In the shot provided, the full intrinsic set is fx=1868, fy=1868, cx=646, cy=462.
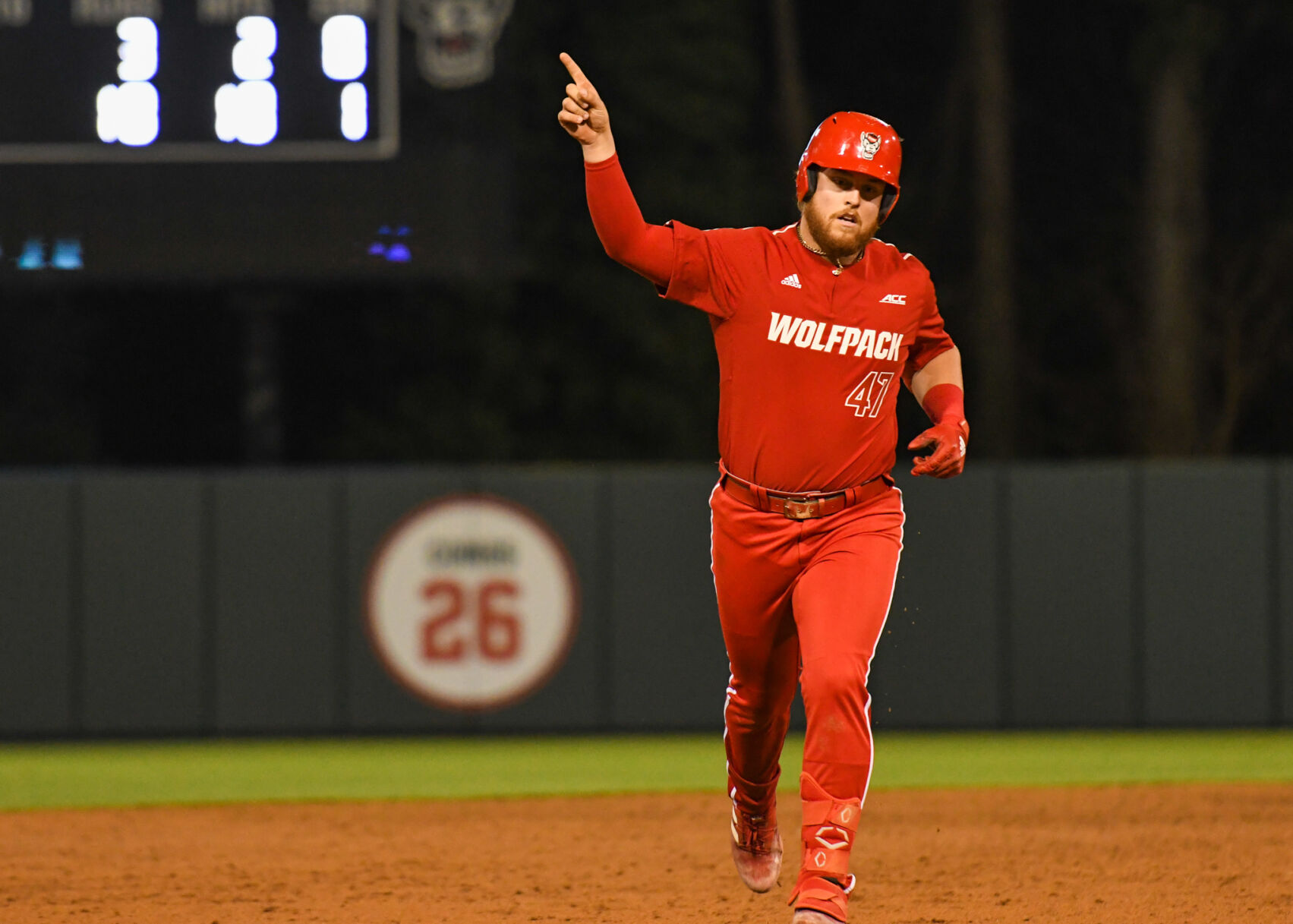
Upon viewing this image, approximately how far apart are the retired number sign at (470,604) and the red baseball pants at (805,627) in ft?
13.7

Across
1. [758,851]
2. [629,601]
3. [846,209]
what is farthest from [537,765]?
[846,209]

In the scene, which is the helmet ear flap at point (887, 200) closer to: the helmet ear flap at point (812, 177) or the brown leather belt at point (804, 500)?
the helmet ear flap at point (812, 177)

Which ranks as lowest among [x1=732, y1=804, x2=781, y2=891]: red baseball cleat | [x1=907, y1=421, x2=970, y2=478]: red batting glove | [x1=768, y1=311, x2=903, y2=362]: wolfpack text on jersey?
[x1=732, y1=804, x2=781, y2=891]: red baseball cleat

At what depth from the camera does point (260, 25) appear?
867 centimetres

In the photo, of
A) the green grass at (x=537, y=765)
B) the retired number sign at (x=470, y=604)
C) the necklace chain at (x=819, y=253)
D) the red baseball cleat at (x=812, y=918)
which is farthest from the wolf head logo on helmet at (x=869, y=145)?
the retired number sign at (x=470, y=604)

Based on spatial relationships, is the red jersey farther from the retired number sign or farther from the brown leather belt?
the retired number sign

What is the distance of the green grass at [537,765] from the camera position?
791cm

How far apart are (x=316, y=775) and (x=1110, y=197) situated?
41.9 ft

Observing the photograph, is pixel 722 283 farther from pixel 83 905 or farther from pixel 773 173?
pixel 773 173

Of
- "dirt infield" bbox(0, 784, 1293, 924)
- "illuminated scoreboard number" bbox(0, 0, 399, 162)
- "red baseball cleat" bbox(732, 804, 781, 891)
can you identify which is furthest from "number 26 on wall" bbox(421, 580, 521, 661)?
"red baseball cleat" bbox(732, 804, 781, 891)

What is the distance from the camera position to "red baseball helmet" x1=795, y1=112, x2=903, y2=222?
4.45 meters

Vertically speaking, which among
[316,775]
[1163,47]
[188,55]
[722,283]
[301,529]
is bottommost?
[316,775]

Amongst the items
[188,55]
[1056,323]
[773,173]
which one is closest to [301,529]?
[188,55]

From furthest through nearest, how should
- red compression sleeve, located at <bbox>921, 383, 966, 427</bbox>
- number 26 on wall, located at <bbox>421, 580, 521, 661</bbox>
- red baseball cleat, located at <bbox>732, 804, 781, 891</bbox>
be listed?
1. number 26 on wall, located at <bbox>421, 580, 521, 661</bbox>
2. red baseball cleat, located at <bbox>732, 804, 781, 891</bbox>
3. red compression sleeve, located at <bbox>921, 383, 966, 427</bbox>
